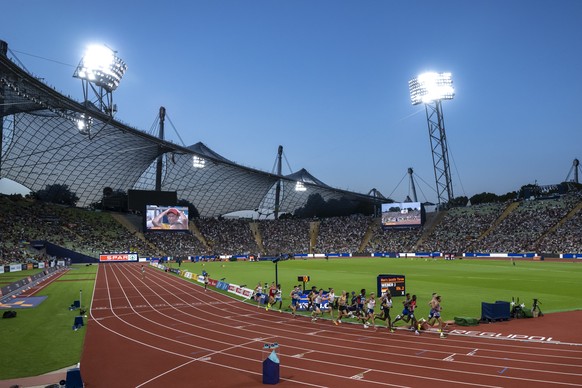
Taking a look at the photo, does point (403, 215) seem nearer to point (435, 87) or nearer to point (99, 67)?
point (435, 87)

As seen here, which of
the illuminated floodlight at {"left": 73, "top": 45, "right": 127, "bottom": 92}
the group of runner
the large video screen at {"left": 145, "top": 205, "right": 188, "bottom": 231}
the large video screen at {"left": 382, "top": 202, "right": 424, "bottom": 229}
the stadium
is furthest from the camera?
the large video screen at {"left": 382, "top": 202, "right": 424, "bottom": 229}

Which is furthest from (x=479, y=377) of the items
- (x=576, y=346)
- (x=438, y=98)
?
(x=438, y=98)

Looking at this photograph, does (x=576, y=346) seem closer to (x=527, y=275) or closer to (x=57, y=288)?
(x=527, y=275)

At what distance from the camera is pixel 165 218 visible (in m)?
82.3

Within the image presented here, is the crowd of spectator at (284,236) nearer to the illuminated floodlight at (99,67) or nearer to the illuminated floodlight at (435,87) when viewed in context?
the illuminated floodlight at (435,87)

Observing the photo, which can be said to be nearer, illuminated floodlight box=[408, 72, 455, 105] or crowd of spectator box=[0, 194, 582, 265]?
crowd of spectator box=[0, 194, 582, 265]

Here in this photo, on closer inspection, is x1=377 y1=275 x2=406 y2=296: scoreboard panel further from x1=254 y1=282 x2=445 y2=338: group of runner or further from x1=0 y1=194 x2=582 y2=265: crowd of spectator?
x1=0 y1=194 x2=582 y2=265: crowd of spectator

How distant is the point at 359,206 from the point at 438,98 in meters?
65.2

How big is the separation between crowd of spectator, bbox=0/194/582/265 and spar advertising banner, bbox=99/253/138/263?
2.80 meters

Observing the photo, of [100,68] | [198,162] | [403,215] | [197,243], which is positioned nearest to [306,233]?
[403,215]

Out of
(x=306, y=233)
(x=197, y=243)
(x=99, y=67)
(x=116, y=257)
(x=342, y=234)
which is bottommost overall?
(x=116, y=257)

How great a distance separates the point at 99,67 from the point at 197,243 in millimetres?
60001

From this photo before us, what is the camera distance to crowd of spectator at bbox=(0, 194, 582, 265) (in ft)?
222

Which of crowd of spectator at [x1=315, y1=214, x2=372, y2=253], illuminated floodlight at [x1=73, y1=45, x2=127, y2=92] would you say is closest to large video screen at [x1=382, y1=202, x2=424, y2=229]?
crowd of spectator at [x1=315, y1=214, x2=372, y2=253]
